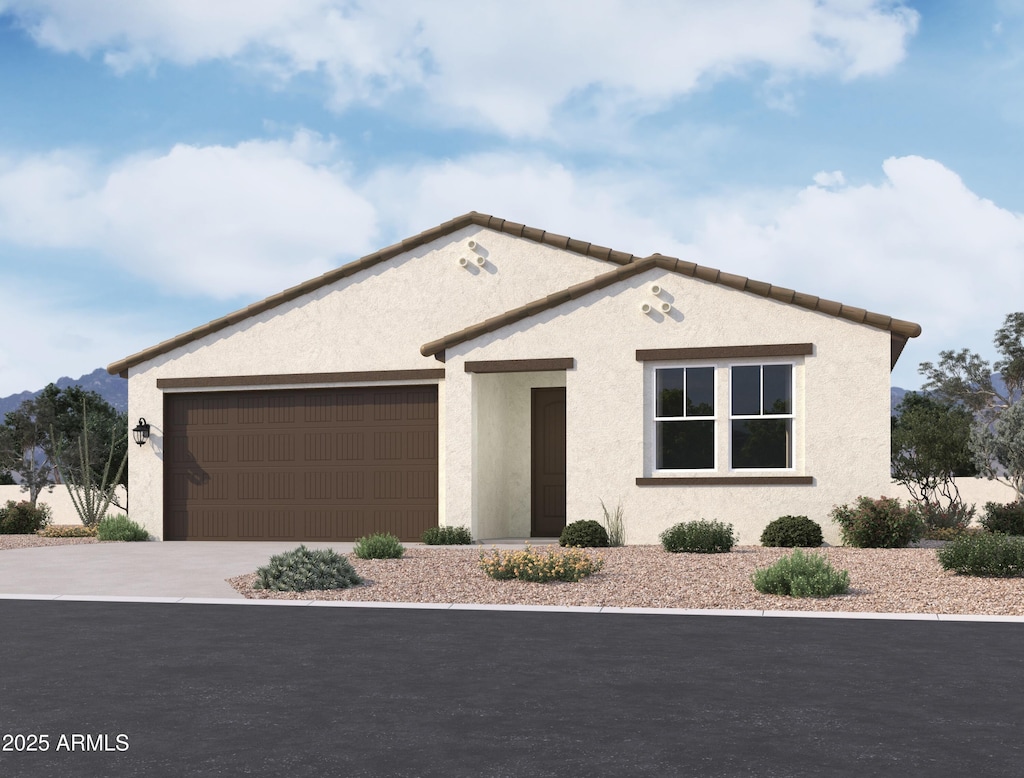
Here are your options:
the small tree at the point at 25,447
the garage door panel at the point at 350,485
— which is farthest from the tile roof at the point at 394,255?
the small tree at the point at 25,447

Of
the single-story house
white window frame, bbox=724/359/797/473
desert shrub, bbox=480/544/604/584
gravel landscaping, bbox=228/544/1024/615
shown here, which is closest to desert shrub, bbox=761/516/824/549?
the single-story house

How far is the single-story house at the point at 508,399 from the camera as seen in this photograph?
63.4 ft

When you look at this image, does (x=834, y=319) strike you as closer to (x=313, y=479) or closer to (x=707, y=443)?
(x=707, y=443)

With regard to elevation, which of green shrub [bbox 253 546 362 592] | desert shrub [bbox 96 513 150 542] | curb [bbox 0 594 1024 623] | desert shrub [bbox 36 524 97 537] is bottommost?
desert shrub [bbox 36 524 97 537]

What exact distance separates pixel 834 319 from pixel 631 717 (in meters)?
13.5

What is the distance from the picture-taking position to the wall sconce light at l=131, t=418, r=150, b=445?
2347 centimetres

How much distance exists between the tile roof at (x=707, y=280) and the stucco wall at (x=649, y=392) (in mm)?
140

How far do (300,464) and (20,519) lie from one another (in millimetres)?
8518

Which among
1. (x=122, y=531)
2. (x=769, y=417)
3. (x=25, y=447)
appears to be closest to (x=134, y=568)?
(x=122, y=531)

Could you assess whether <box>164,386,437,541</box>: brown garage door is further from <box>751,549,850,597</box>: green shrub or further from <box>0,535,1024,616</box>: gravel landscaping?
<box>751,549,850,597</box>: green shrub

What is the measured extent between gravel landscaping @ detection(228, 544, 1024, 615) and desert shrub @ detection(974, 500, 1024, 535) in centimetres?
599

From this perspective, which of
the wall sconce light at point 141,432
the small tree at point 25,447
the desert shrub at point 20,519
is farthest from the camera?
the small tree at point 25,447

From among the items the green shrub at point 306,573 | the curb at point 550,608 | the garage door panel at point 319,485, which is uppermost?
the garage door panel at point 319,485

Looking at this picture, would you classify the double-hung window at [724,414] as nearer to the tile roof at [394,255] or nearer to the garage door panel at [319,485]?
the tile roof at [394,255]
